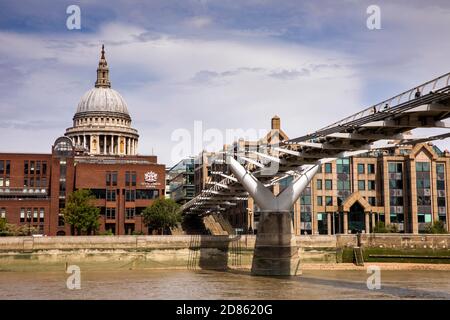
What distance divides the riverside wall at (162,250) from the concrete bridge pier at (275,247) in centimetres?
1029

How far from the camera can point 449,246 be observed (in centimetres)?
6469

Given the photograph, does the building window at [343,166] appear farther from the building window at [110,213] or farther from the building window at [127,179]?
the building window at [110,213]

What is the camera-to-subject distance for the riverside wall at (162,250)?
60781mm

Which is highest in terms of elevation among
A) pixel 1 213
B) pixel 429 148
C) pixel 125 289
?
pixel 429 148

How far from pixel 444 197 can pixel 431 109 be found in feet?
187

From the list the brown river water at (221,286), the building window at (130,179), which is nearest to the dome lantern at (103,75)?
the building window at (130,179)

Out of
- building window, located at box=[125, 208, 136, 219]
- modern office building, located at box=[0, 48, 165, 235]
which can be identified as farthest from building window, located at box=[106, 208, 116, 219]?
building window, located at box=[125, 208, 136, 219]

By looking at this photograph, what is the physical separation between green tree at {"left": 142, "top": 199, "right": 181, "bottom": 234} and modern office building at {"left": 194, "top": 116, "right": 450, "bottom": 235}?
284 inches

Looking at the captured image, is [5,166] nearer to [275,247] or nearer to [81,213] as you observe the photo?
[81,213]

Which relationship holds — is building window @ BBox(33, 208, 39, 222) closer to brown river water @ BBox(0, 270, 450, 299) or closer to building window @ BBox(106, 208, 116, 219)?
building window @ BBox(106, 208, 116, 219)

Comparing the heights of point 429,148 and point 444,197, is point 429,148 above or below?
above

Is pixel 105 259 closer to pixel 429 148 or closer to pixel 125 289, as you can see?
pixel 125 289
